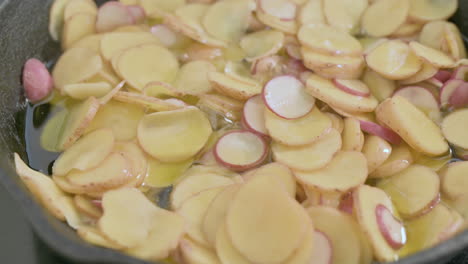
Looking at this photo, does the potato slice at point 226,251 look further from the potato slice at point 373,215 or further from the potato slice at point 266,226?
the potato slice at point 373,215

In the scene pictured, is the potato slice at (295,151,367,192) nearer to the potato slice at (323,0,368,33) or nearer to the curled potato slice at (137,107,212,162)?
the curled potato slice at (137,107,212,162)

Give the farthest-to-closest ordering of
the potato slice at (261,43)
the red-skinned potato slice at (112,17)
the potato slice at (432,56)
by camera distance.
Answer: the red-skinned potato slice at (112,17) → the potato slice at (261,43) → the potato slice at (432,56)

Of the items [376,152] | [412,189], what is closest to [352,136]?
[376,152]

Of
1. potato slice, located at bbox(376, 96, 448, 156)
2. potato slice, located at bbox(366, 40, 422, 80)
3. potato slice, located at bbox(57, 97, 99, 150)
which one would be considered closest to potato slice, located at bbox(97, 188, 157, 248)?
potato slice, located at bbox(57, 97, 99, 150)

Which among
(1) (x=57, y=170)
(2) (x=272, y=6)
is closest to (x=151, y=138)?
(1) (x=57, y=170)

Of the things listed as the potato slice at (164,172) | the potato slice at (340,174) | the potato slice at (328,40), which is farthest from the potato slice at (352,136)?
the potato slice at (164,172)

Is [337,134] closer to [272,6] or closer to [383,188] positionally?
[383,188]
